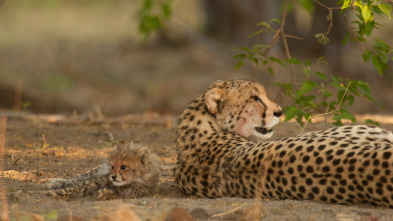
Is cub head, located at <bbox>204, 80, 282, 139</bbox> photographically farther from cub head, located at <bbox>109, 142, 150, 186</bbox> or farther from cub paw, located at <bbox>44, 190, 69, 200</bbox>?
cub paw, located at <bbox>44, 190, 69, 200</bbox>

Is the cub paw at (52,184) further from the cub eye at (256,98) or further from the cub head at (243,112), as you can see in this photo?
the cub eye at (256,98)

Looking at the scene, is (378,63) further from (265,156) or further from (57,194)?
(57,194)

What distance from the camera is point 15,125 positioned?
6.80m

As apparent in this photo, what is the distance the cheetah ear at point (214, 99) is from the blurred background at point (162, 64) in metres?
4.69

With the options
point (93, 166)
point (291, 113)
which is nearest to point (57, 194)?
point (93, 166)

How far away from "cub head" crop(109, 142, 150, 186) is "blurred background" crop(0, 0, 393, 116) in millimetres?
5159

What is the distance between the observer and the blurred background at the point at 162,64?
11109mm

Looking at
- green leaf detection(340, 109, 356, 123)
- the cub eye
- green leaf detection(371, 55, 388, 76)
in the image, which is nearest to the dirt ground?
the cub eye

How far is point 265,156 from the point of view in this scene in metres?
3.93

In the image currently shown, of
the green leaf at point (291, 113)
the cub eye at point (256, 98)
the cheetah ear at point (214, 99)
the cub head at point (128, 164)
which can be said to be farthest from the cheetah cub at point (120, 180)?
the green leaf at point (291, 113)

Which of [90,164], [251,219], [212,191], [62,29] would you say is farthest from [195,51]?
[251,219]

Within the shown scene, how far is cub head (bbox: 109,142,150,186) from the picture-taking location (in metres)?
4.21

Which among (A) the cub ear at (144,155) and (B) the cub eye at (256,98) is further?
(B) the cub eye at (256,98)

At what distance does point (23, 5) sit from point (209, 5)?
9415 millimetres
